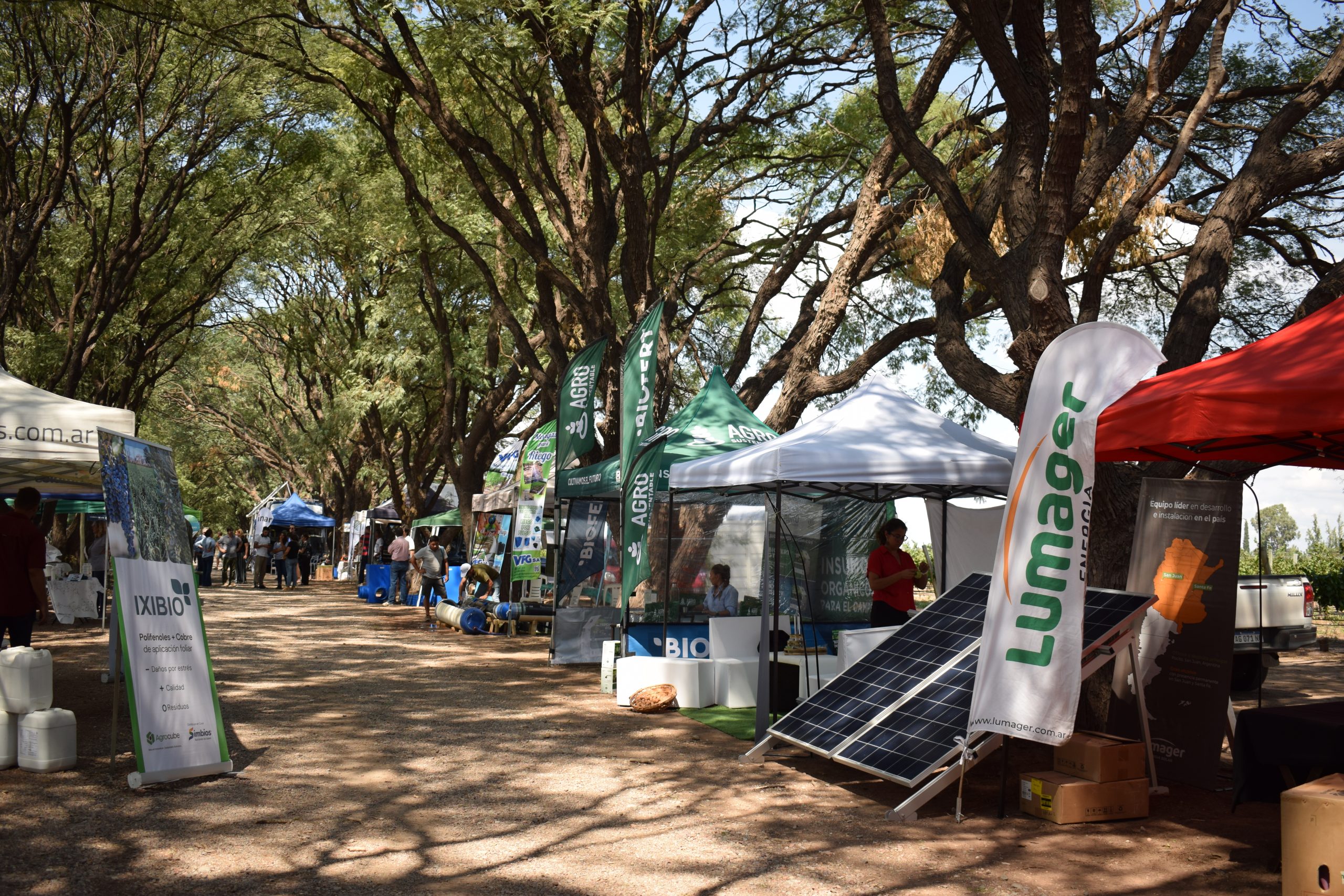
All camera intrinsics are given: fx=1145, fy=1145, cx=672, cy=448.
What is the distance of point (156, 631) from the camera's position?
710 centimetres

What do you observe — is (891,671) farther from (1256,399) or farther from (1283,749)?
(1256,399)

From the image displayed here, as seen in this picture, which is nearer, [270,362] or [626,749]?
[626,749]

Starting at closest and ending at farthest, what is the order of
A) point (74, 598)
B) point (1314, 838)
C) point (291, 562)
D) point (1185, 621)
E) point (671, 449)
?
1. point (1314, 838)
2. point (1185, 621)
3. point (671, 449)
4. point (74, 598)
5. point (291, 562)

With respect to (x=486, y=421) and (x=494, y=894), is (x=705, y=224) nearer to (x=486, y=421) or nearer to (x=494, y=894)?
(x=486, y=421)

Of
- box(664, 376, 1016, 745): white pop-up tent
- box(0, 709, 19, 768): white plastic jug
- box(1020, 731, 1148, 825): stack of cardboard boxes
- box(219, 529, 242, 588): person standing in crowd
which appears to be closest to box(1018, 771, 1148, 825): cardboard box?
box(1020, 731, 1148, 825): stack of cardboard boxes

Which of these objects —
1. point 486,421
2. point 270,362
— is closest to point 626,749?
point 486,421

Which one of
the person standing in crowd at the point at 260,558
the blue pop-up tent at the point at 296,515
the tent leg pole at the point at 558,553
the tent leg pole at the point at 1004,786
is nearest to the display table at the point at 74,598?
the tent leg pole at the point at 558,553

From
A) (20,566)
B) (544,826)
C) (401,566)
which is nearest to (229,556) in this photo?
(401,566)

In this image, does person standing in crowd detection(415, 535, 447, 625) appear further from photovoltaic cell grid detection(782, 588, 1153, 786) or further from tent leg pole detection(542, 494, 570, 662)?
photovoltaic cell grid detection(782, 588, 1153, 786)

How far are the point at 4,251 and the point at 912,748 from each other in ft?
48.7

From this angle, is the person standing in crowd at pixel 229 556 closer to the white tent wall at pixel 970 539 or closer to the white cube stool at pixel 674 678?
the white tent wall at pixel 970 539

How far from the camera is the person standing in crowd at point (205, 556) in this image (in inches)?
1219

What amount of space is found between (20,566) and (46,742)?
218 cm

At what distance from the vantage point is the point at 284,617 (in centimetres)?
2108
